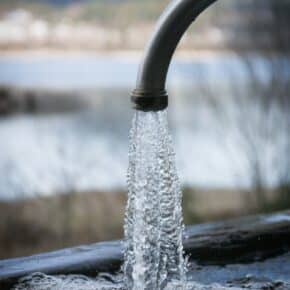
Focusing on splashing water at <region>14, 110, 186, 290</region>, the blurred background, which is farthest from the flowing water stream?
the blurred background

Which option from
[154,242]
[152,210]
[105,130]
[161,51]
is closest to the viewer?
[161,51]

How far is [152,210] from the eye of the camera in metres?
0.98

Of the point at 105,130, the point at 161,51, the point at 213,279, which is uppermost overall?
the point at 161,51

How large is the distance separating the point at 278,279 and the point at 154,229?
0.27 m

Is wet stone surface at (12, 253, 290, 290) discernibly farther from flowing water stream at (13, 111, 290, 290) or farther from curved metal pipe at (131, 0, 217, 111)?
curved metal pipe at (131, 0, 217, 111)

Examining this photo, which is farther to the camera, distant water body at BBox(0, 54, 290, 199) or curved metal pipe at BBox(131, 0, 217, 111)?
distant water body at BBox(0, 54, 290, 199)

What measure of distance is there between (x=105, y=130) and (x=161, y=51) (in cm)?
234

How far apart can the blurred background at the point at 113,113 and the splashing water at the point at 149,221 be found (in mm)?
1870

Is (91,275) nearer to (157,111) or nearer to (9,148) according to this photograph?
(157,111)

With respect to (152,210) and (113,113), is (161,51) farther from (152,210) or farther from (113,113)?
(113,113)

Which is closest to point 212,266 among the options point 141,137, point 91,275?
point 91,275

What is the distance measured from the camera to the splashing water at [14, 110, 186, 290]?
83cm

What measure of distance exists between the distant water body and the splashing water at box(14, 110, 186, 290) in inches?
73.7

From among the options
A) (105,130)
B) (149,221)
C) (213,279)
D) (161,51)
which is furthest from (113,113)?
(161,51)
